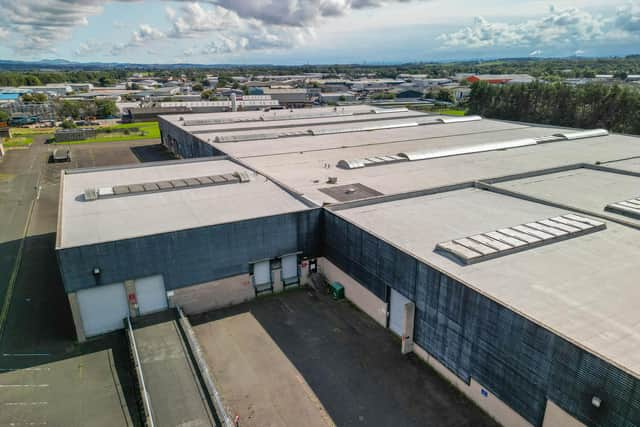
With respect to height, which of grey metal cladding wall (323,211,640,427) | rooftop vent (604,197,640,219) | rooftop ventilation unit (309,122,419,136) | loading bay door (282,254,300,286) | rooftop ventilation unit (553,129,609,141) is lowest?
loading bay door (282,254,300,286)

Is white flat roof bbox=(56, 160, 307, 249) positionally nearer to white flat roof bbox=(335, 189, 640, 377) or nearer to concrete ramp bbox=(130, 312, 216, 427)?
concrete ramp bbox=(130, 312, 216, 427)

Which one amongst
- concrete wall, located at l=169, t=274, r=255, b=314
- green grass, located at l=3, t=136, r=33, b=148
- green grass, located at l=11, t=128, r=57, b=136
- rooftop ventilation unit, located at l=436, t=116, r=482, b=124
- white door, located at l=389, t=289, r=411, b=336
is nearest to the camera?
white door, located at l=389, t=289, r=411, b=336

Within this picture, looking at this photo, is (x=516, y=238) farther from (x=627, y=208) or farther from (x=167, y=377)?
(x=167, y=377)

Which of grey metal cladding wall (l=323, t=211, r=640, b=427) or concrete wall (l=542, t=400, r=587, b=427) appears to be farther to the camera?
concrete wall (l=542, t=400, r=587, b=427)

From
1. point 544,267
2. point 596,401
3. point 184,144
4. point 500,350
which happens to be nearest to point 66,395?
point 500,350

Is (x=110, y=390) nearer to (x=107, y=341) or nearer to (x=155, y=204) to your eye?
(x=107, y=341)

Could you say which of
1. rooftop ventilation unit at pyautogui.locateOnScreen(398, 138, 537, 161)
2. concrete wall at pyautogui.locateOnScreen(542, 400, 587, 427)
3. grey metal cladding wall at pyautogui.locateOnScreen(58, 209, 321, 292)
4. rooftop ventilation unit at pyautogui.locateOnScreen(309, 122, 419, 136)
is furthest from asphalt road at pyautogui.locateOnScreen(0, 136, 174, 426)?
rooftop ventilation unit at pyautogui.locateOnScreen(309, 122, 419, 136)

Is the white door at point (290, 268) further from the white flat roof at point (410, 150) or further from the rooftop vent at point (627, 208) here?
the rooftop vent at point (627, 208)
